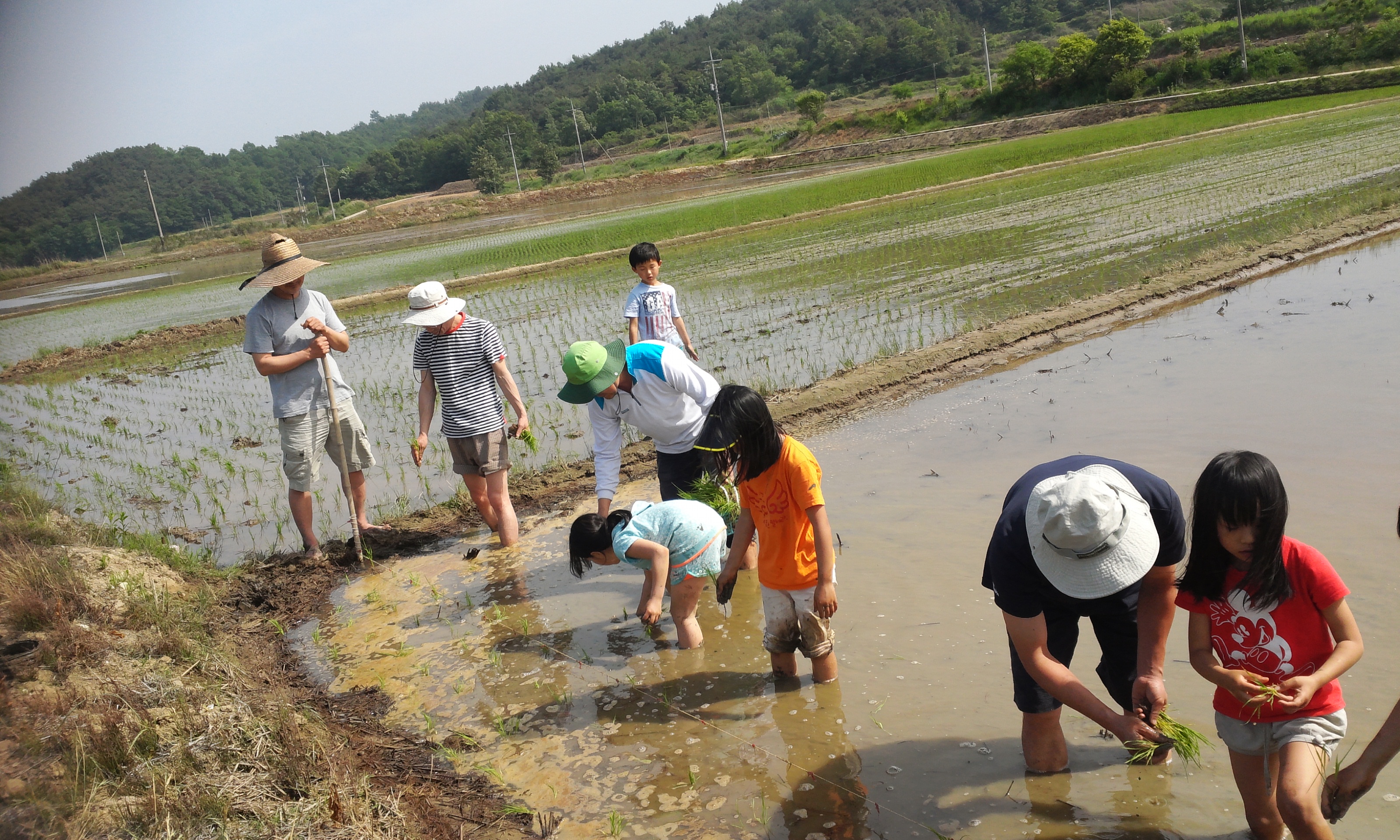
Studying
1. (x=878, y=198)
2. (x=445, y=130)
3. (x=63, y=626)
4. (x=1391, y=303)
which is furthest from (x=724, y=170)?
(x=445, y=130)

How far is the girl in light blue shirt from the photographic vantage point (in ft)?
12.2

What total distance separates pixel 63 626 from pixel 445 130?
396 ft

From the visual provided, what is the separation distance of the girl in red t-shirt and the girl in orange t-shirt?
3.83 feet

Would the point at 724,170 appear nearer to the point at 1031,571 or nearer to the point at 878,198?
the point at 878,198

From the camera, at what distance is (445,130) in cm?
11438

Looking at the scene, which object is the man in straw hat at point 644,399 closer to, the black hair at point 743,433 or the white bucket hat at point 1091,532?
the black hair at point 743,433

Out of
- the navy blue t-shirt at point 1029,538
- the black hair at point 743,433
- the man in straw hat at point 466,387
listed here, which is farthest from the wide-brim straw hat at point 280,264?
the navy blue t-shirt at point 1029,538

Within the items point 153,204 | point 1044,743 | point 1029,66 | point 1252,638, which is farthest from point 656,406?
point 153,204

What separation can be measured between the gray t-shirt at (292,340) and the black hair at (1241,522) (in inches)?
179

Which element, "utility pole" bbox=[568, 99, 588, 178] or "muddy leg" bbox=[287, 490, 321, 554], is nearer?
"muddy leg" bbox=[287, 490, 321, 554]

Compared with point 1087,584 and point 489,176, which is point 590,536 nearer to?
point 1087,584

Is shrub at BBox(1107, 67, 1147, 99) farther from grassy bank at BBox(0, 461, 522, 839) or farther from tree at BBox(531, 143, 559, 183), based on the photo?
grassy bank at BBox(0, 461, 522, 839)

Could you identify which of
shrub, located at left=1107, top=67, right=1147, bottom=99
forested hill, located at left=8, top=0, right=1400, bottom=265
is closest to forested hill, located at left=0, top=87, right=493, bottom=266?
forested hill, located at left=8, top=0, right=1400, bottom=265

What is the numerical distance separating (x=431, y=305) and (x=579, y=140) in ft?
231
